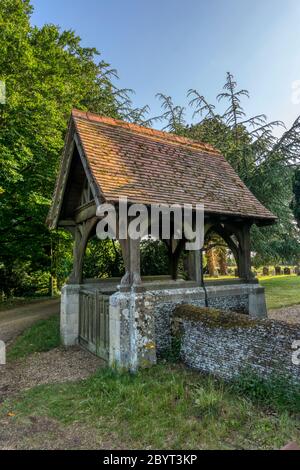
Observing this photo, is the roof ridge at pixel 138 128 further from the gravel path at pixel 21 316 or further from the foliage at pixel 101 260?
the foliage at pixel 101 260

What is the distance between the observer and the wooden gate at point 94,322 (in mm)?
5887

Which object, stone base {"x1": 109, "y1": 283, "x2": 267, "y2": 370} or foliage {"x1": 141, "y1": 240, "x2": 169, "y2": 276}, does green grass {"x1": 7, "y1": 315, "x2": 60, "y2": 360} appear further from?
foliage {"x1": 141, "y1": 240, "x2": 169, "y2": 276}

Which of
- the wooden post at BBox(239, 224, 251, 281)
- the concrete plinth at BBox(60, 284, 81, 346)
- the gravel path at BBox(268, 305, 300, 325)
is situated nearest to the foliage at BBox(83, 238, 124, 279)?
the concrete plinth at BBox(60, 284, 81, 346)

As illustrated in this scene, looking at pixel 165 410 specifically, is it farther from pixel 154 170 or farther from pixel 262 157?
pixel 262 157

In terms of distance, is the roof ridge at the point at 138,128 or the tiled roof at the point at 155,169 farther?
the roof ridge at the point at 138,128

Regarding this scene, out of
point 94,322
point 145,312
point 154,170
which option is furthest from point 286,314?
point 154,170

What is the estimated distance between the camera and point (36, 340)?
25.2 feet

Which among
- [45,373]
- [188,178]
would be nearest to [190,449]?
Answer: [45,373]

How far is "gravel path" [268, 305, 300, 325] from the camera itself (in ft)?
26.9

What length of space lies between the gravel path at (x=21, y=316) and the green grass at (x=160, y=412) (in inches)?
163

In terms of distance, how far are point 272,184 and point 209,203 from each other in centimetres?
703

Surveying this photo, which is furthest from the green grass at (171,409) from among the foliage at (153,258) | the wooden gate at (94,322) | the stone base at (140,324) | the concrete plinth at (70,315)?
the foliage at (153,258)

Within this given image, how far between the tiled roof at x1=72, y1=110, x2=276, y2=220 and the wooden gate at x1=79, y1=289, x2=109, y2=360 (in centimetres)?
234

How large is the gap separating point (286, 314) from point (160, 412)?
659 centimetres
